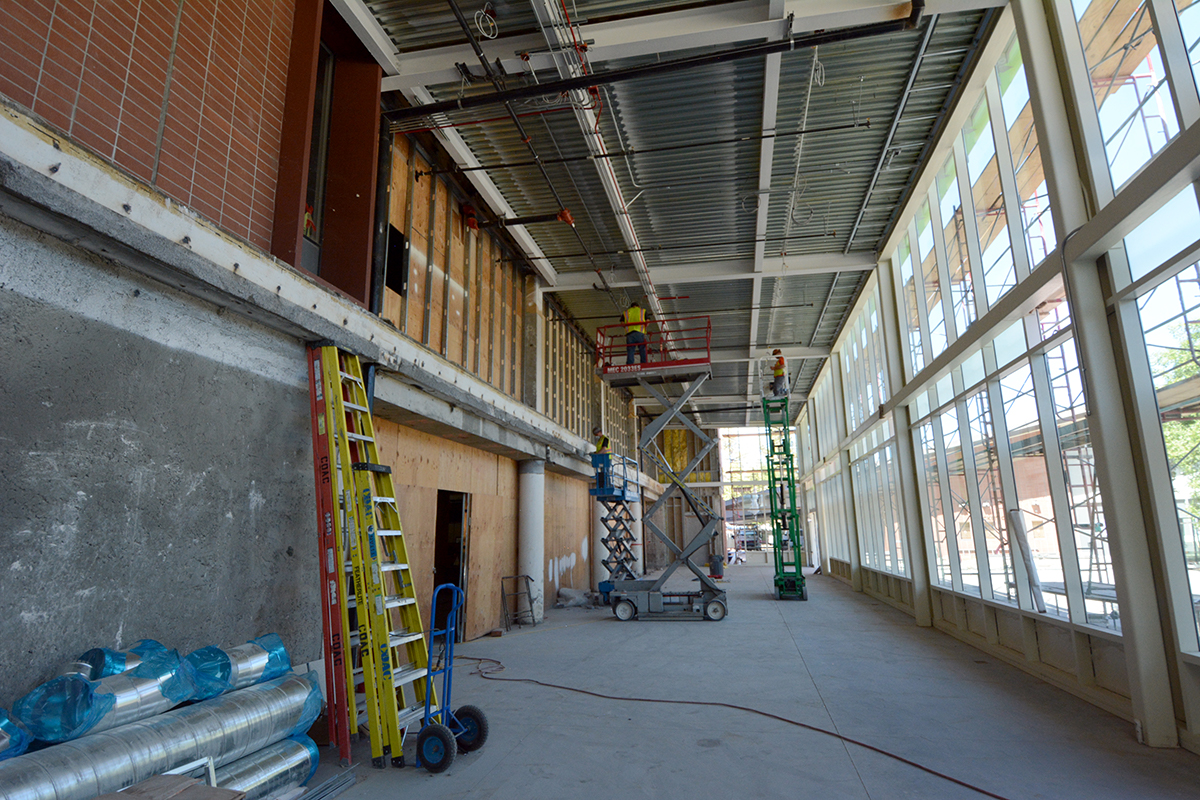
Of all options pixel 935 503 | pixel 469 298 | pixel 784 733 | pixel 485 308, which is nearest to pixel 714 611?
pixel 935 503

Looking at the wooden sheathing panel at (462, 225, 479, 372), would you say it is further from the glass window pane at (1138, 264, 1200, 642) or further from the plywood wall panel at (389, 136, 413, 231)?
the glass window pane at (1138, 264, 1200, 642)

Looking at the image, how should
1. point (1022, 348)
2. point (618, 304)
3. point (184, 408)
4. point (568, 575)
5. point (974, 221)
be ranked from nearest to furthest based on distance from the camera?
1. point (184, 408)
2. point (1022, 348)
3. point (974, 221)
4. point (618, 304)
5. point (568, 575)

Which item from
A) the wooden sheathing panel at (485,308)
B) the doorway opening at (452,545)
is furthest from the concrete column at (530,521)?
the wooden sheathing panel at (485,308)

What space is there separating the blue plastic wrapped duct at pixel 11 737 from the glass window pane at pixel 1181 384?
8.24 metres

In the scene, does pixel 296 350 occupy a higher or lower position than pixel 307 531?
higher

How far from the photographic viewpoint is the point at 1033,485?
7.88 m

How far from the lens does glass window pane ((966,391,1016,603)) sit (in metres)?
8.82

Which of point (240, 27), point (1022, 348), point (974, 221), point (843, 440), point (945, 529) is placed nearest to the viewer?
point (240, 27)

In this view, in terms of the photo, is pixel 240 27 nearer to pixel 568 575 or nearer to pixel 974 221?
pixel 974 221

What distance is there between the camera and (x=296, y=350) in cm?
595

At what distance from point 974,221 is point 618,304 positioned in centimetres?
877

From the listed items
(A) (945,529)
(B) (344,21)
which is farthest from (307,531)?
(A) (945,529)

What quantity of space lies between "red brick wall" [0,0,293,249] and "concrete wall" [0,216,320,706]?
1050 millimetres

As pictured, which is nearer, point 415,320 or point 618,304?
point 415,320
